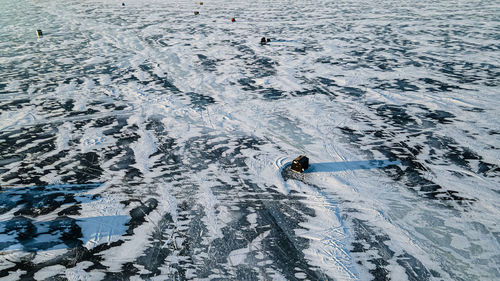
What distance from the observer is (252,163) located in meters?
3.90

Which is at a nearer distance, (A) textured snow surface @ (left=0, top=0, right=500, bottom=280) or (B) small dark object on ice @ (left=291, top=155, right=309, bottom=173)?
(A) textured snow surface @ (left=0, top=0, right=500, bottom=280)

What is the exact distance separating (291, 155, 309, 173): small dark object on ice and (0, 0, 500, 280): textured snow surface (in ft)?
0.34

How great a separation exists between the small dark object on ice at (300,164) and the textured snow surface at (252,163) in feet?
0.34

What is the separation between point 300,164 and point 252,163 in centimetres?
64

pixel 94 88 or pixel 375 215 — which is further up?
pixel 94 88

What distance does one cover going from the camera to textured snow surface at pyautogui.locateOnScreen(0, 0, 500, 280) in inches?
103

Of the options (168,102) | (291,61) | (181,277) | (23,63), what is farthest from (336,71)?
(23,63)

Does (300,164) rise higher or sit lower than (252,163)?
higher

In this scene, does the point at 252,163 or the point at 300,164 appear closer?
the point at 300,164

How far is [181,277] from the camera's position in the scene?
8.00ft

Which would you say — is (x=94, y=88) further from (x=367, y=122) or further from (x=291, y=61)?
(x=367, y=122)

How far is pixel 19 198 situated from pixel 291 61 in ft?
20.7

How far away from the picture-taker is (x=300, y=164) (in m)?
3.62

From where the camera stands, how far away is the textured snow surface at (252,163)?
2.61 metres
